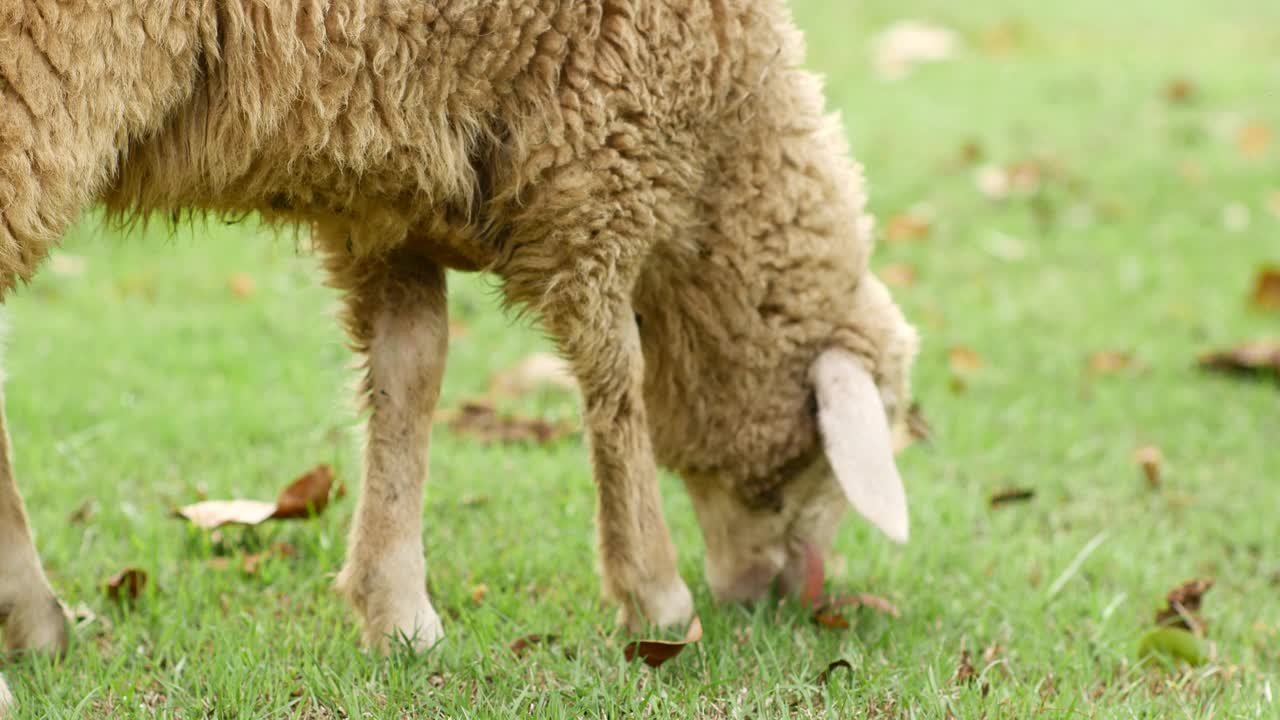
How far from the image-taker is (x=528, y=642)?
10.9 ft

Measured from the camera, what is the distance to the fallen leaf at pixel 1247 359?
5.86 m

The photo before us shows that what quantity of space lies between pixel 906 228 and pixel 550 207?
462 centimetres

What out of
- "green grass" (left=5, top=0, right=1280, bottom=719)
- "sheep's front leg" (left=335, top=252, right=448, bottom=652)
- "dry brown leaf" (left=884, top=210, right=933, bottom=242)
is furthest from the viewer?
"dry brown leaf" (left=884, top=210, right=933, bottom=242)

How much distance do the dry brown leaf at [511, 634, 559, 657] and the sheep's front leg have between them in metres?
0.25

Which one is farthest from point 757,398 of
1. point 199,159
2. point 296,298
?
point 296,298

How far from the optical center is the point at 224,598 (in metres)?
3.54

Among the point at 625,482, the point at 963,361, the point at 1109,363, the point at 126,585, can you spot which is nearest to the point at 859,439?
the point at 625,482

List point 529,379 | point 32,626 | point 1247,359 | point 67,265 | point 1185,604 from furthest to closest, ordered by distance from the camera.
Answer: point 67,265 < point 1247,359 < point 529,379 < point 1185,604 < point 32,626

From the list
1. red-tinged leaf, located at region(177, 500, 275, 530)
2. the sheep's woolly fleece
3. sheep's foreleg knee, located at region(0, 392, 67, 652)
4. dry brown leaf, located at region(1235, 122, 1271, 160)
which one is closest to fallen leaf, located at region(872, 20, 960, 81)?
dry brown leaf, located at region(1235, 122, 1271, 160)

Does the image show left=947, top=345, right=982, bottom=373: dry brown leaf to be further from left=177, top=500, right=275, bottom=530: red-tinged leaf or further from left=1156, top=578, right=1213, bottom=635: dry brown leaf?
left=177, top=500, right=275, bottom=530: red-tinged leaf

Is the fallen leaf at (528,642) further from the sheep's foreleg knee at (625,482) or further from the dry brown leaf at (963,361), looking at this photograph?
the dry brown leaf at (963,361)

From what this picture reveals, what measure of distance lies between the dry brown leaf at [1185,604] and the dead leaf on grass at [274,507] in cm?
219

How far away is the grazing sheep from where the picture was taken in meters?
2.63

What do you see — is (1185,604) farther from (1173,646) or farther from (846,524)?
(846,524)
